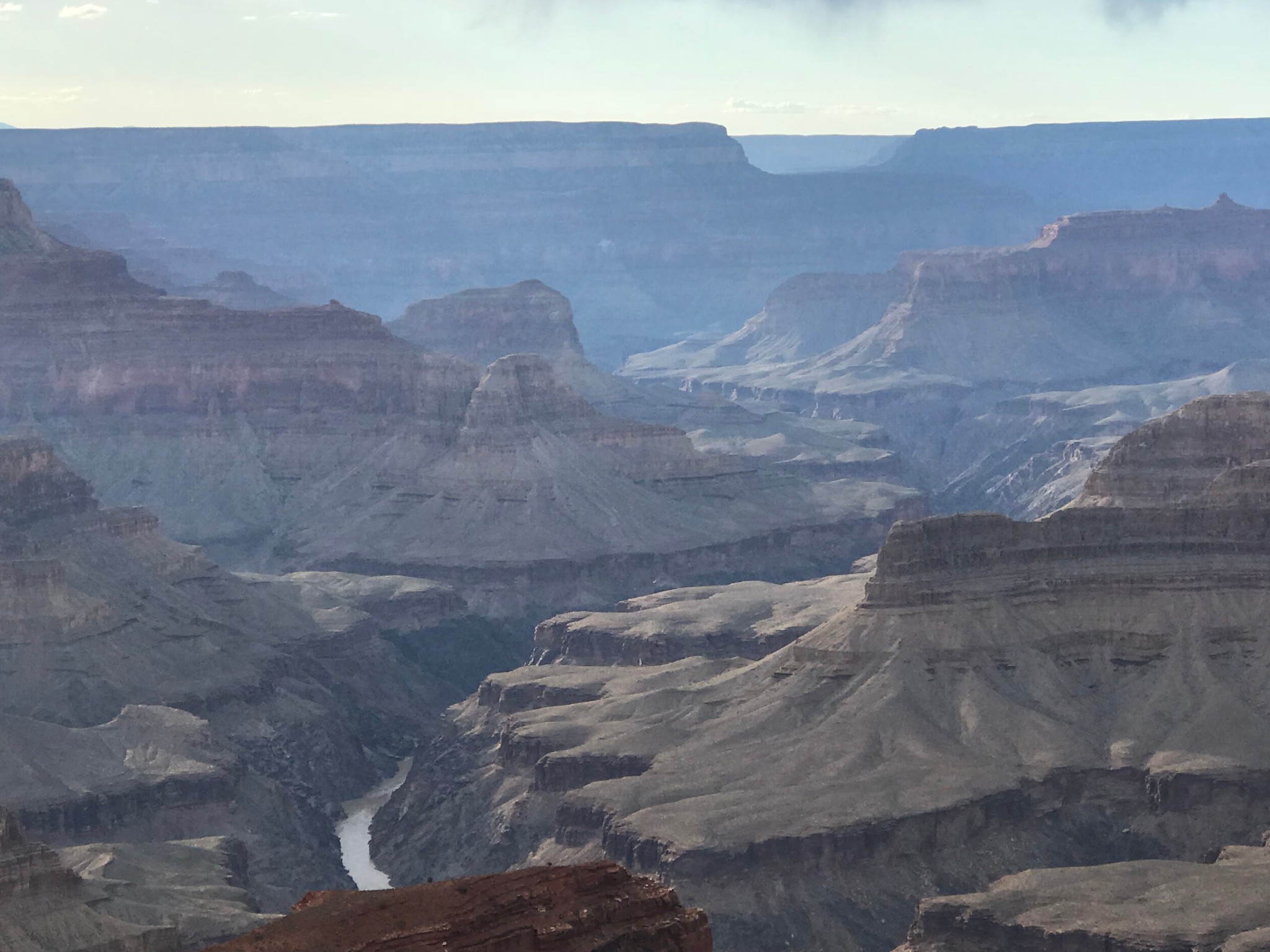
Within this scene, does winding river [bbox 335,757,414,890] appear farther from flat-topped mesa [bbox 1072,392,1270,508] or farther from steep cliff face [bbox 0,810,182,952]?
flat-topped mesa [bbox 1072,392,1270,508]

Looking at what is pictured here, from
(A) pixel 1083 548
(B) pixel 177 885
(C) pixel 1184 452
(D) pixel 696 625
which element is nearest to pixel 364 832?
(D) pixel 696 625

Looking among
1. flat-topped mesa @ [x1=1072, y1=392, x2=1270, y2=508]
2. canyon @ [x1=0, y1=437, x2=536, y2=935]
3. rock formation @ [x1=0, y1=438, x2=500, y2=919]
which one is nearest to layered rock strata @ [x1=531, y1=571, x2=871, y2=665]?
canyon @ [x1=0, y1=437, x2=536, y2=935]

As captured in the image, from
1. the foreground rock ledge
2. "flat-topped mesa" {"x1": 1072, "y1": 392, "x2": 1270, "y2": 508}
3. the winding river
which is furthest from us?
"flat-topped mesa" {"x1": 1072, "y1": 392, "x2": 1270, "y2": 508}

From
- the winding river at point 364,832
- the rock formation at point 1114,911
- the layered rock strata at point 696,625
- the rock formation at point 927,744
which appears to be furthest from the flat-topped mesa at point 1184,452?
the rock formation at point 1114,911

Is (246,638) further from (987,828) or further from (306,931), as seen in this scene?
(306,931)

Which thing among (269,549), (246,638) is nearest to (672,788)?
(246,638)

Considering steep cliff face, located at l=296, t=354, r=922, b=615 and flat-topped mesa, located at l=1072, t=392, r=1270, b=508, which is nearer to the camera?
flat-topped mesa, located at l=1072, t=392, r=1270, b=508

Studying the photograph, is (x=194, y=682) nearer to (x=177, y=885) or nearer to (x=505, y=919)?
(x=177, y=885)
